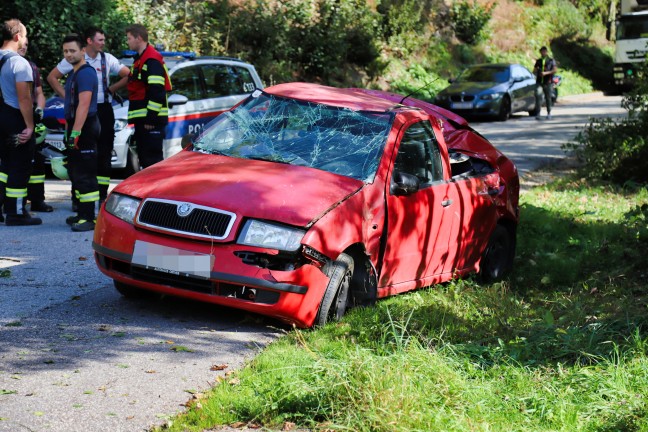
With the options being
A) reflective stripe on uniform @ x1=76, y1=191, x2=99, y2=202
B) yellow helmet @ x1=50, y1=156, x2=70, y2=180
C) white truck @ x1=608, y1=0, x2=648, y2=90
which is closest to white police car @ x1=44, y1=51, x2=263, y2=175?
yellow helmet @ x1=50, y1=156, x2=70, y2=180

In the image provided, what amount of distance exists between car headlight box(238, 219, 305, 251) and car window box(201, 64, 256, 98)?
8.85 metres

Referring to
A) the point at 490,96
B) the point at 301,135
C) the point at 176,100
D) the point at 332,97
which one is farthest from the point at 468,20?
the point at 301,135

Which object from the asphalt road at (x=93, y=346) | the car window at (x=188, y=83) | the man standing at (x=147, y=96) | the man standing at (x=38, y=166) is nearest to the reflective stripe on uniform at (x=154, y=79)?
the man standing at (x=147, y=96)

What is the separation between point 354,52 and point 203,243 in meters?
22.2

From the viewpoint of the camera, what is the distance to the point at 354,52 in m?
27.8

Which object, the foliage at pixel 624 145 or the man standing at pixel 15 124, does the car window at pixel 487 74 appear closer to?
the foliage at pixel 624 145

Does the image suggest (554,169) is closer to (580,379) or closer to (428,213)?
(428,213)

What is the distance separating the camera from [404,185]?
7074 millimetres

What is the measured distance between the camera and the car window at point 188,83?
14.3 meters

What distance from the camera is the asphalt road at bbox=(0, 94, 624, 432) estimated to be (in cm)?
482

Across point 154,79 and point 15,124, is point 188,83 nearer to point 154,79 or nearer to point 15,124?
point 154,79

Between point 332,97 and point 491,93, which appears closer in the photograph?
point 332,97

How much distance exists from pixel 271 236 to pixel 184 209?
0.63 meters

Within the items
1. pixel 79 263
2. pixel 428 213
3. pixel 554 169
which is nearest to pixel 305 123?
pixel 428 213
